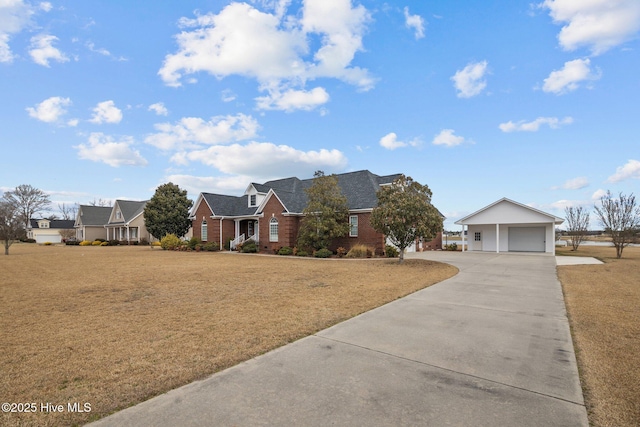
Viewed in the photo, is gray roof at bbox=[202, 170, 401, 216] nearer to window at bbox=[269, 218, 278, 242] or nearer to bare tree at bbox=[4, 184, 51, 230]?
window at bbox=[269, 218, 278, 242]

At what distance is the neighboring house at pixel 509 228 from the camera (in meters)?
28.5

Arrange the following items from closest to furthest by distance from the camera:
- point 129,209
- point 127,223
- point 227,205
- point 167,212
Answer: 1. point 227,205
2. point 167,212
3. point 127,223
4. point 129,209

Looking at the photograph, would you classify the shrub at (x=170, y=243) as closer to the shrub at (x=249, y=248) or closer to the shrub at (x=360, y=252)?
the shrub at (x=249, y=248)

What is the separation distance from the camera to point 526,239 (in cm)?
3095

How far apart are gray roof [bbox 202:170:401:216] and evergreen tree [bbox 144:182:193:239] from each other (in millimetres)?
3923

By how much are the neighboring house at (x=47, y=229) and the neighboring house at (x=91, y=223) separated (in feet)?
20.9

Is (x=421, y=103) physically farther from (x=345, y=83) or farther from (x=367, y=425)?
(x=367, y=425)

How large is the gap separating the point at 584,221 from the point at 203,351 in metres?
41.7

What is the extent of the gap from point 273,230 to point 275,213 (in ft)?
5.29

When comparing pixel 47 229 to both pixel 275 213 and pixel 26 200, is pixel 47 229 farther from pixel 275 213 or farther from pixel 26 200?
pixel 275 213

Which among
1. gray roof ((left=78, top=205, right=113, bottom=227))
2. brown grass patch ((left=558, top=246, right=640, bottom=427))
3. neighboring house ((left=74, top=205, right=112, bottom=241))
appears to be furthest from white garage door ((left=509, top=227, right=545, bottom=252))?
gray roof ((left=78, top=205, right=113, bottom=227))

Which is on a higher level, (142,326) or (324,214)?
(324,214)

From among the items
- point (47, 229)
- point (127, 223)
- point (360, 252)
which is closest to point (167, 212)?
point (127, 223)

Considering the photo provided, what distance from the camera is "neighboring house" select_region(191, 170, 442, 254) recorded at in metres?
25.0
